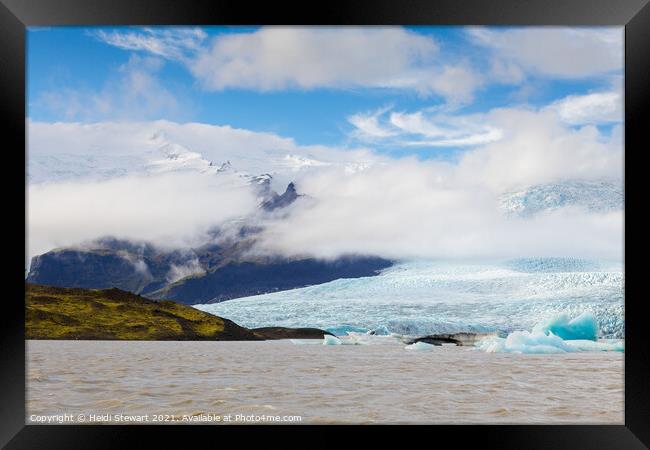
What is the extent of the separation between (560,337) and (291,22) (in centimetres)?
1416

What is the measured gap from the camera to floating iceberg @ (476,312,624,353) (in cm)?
1470

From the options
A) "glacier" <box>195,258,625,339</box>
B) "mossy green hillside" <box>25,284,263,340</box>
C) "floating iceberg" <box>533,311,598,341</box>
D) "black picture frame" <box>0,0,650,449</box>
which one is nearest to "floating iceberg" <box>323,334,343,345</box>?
"glacier" <box>195,258,625,339</box>

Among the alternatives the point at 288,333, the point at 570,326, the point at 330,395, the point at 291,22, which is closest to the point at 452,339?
the point at 570,326

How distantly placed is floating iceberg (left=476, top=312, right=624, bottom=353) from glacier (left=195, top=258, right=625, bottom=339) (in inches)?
269

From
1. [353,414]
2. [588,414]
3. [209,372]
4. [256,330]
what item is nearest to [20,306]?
[353,414]

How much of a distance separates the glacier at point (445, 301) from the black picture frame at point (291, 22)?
20739 millimetres

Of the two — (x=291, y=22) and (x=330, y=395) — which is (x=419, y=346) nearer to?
(x=330, y=395)

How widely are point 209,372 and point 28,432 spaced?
753cm

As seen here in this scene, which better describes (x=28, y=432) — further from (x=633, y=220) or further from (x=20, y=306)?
(x=633, y=220)

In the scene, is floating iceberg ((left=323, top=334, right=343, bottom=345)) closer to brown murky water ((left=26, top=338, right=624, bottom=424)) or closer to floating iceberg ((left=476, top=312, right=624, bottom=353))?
floating iceberg ((left=476, top=312, right=624, bottom=353))

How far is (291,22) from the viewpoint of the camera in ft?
9.66

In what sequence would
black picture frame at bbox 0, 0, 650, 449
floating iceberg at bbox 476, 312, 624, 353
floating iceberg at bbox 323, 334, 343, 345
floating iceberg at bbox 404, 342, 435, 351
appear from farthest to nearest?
floating iceberg at bbox 323, 334, 343, 345
floating iceberg at bbox 404, 342, 435, 351
floating iceberg at bbox 476, 312, 624, 353
black picture frame at bbox 0, 0, 650, 449

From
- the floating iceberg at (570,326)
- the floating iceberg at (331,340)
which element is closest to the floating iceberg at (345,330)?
the floating iceberg at (331,340)

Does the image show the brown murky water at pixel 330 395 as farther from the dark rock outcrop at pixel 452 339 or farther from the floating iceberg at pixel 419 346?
the dark rock outcrop at pixel 452 339
